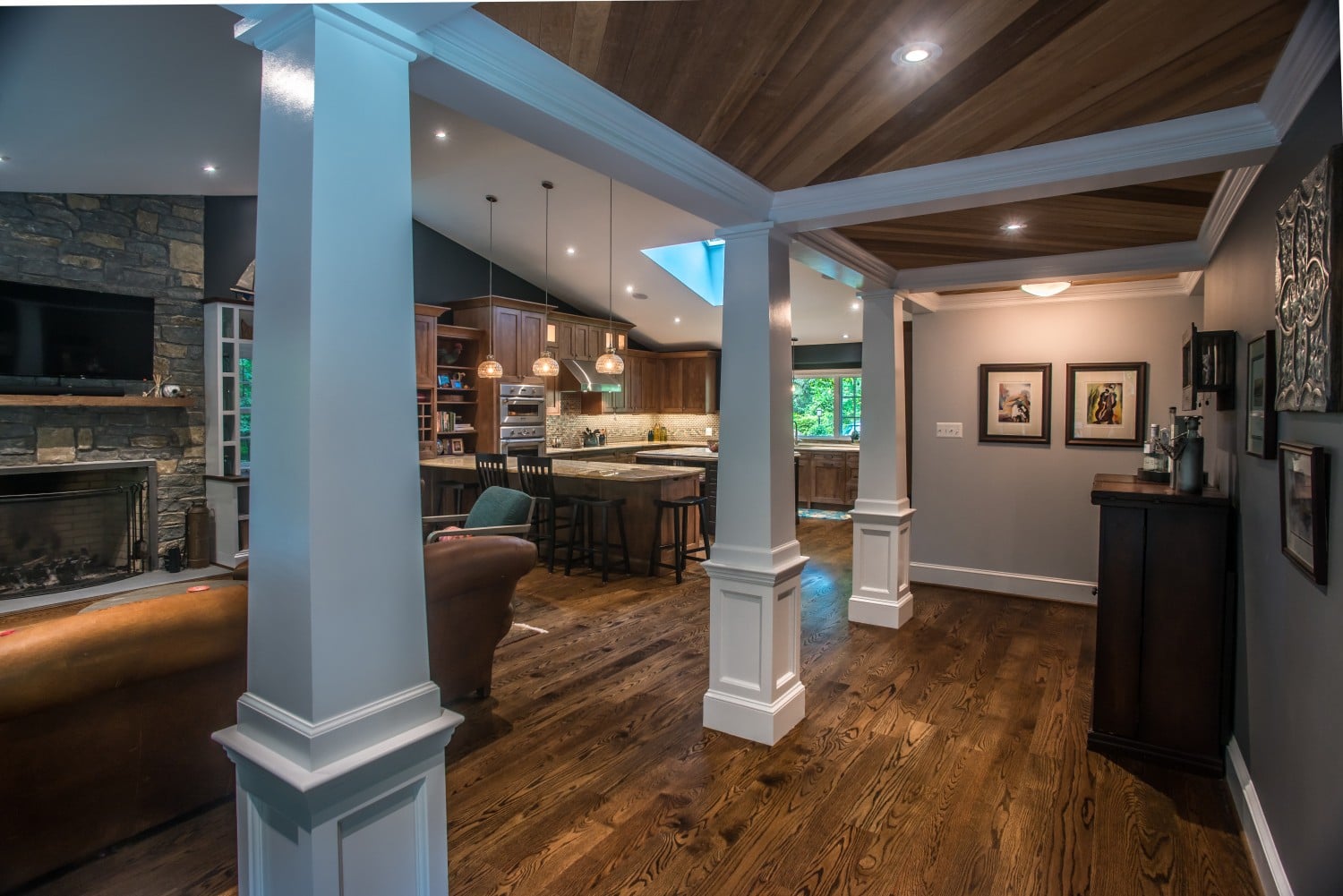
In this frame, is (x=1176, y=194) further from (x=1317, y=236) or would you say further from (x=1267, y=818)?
(x=1267, y=818)

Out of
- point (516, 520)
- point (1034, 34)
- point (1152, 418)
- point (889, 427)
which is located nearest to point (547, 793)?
point (516, 520)

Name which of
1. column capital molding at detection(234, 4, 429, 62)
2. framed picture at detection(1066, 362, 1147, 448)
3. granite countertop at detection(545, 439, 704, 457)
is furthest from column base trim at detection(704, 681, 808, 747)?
granite countertop at detection(545, 439, 704, 457)

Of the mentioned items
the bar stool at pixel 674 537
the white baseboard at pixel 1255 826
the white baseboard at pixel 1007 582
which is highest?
the bar stool at pixel 674 537

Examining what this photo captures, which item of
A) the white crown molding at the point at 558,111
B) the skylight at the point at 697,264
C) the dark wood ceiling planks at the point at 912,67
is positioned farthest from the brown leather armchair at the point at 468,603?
the skylight at the point at 697,264

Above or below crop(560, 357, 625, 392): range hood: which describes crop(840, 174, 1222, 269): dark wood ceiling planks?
above

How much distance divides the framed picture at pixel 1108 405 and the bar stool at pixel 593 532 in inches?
140

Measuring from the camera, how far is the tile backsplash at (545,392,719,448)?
959 cm

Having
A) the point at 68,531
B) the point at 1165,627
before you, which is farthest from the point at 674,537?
the point at 68,531

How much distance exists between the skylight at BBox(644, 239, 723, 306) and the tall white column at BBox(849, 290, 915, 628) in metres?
3.65

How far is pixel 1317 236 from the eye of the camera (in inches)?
62.9

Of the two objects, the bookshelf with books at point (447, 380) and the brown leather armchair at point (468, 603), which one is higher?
the bookshelf with books at point (447, 380)

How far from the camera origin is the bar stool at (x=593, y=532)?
5.63 m

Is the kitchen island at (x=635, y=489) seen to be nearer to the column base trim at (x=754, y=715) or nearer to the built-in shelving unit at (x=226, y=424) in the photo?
the built-in shelving unit at (x=226, y=424)

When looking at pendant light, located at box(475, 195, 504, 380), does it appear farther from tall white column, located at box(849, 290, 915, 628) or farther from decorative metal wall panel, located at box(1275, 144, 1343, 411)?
decorative metal wall panel, located at box(1275, 144, 1343, 411)
